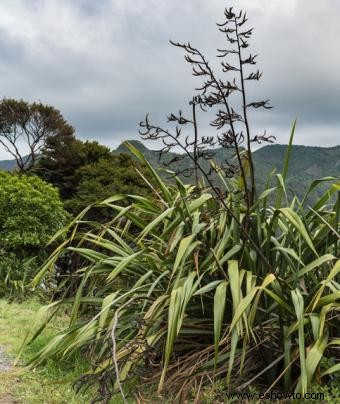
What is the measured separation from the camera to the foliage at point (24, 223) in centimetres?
1076

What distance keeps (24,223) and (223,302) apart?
8458 millimetres

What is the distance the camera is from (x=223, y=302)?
10.9 ft

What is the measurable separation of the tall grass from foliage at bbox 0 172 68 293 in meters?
6.71

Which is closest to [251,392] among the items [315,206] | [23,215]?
[315,206]

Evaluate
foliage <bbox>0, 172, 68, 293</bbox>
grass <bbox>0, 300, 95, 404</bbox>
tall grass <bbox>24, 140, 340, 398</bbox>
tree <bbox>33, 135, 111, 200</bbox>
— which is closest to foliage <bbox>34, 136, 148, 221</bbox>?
tree <bbox>33, 135, 111, 200</bbox>

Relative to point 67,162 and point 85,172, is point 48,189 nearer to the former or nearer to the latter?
point 85,172

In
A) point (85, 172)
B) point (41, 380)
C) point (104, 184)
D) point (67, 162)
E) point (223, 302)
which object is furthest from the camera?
point (67, 162)

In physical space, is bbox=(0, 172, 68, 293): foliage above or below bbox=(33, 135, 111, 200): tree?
below

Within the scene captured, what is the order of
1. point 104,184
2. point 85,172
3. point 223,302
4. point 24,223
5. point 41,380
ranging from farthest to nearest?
point 85,172, point 104,184, point 24,223, point 41,380, point 223,302

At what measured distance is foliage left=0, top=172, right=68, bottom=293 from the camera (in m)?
10.8

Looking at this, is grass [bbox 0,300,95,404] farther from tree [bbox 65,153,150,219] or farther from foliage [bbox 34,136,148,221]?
tree [bbox 65,153,150,219]

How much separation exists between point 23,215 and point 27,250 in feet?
2.33

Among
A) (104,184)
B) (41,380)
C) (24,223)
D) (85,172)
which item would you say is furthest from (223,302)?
(85,172)

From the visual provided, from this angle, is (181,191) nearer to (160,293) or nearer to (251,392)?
(160,293)
